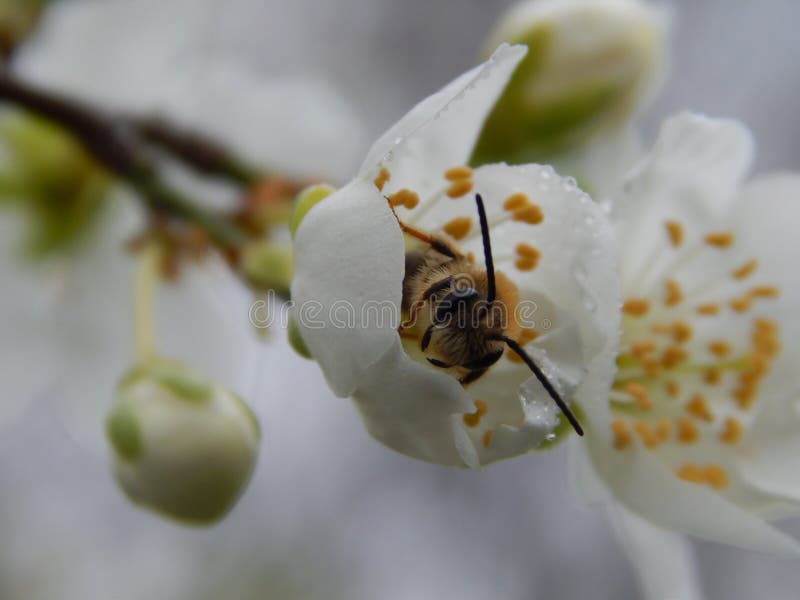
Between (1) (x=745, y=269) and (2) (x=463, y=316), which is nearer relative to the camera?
(2) (x=463, y=316)

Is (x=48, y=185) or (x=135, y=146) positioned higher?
(x=135, y=146)

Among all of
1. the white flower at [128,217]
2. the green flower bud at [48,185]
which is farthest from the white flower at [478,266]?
the green flower bud at [48,185]

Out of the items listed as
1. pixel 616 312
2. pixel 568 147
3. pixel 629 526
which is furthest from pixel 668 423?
pixel 568 147

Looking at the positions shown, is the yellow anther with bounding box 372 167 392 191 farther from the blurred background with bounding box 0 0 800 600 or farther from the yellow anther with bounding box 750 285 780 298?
the blurred background with bounding box 0 0 800 600

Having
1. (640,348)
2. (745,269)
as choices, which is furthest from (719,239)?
(640,348)

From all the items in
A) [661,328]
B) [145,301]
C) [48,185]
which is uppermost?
[661,328]

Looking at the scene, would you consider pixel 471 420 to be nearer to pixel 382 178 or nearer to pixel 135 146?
pixel 382 178

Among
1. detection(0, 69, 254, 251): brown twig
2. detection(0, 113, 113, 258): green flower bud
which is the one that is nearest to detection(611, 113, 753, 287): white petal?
detection(0, 69, 254, 251): brown twig
